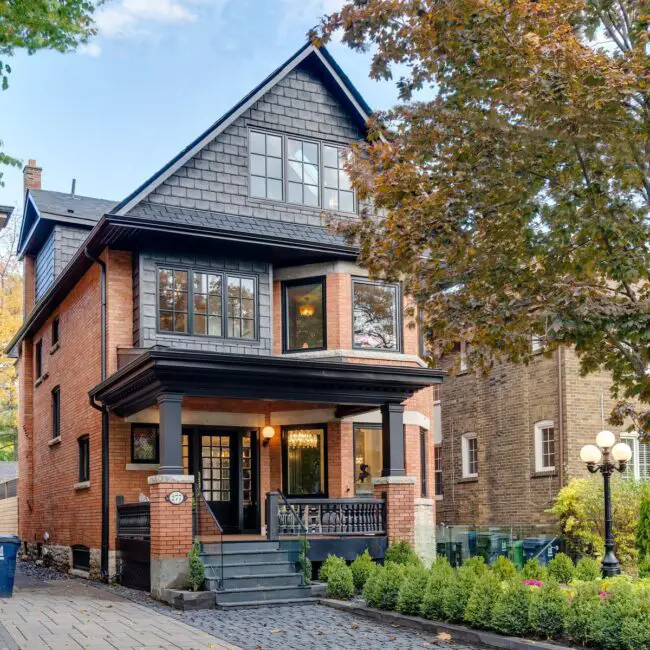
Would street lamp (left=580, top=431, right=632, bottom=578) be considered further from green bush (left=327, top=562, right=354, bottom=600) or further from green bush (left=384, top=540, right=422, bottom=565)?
green bush (left=327, top=562, right=354, bottom=600)

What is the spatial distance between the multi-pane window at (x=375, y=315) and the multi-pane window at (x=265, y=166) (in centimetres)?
272

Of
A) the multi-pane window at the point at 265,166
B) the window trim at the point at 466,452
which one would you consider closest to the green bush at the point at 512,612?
the multi-pane window at the point at 265,166

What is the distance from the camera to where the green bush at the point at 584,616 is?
9898 mm

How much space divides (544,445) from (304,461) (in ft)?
24.7

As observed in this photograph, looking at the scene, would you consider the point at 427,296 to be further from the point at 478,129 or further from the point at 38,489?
the point at 38,489

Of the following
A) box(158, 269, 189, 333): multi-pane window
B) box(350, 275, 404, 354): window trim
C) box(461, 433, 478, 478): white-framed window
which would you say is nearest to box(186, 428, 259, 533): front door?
box(158, 269, 189, 333): multi-pane window

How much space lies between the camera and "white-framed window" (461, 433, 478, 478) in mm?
27594

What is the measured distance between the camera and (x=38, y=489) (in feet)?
86.1

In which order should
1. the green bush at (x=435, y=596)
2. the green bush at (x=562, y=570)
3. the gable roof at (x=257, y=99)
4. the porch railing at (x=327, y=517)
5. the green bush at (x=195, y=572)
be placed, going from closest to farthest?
the green bush at (x=435, y=596) < the green bush at (x=562, y=570) < the green bush at (x=195, y=572) < the porch railing at (x=327, y=517) < the gable roof at (x=257, y=99)

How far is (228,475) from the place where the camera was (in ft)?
66.0

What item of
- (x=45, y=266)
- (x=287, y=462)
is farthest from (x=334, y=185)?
(x=45, y=266)

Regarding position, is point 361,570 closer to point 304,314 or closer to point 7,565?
point 7,565

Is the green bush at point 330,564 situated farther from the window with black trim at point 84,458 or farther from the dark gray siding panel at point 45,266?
the dark gray siding panel at point 45,266

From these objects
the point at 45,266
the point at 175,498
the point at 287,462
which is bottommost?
the point at 175,498
